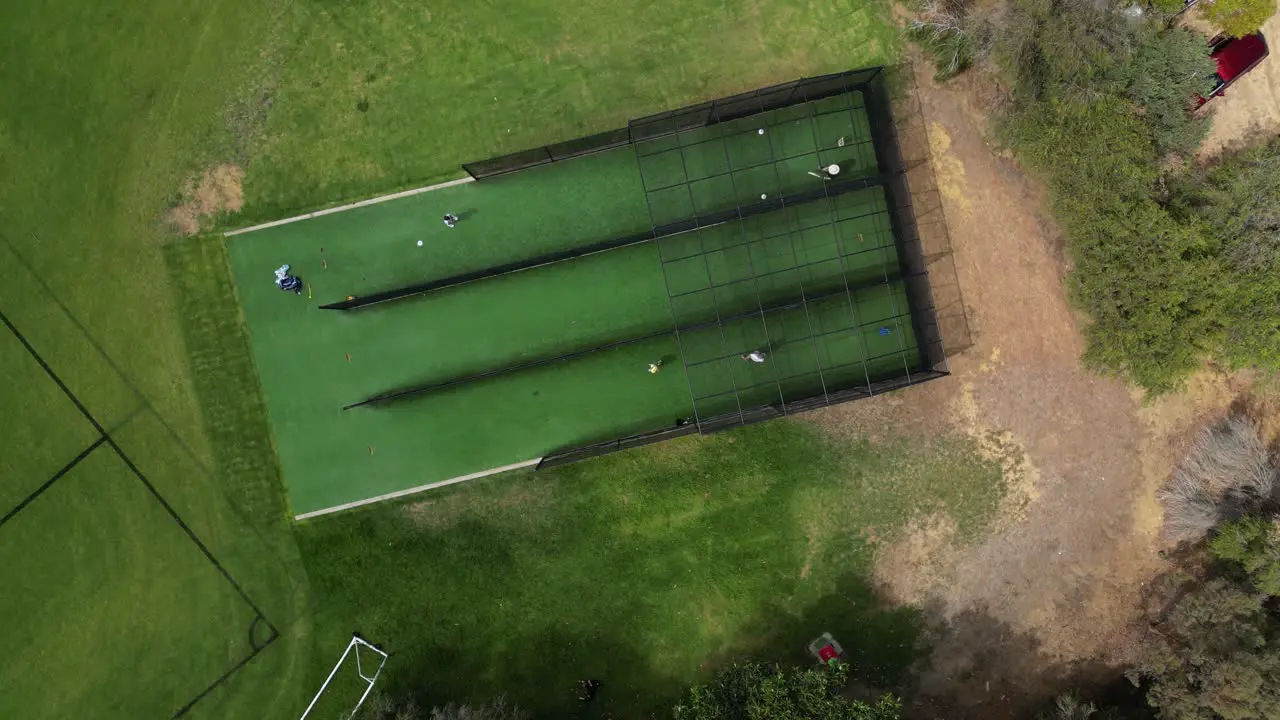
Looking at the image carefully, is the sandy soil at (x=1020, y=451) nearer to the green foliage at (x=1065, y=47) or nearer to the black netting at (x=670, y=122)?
the green foliage at (x=1065, y=47)

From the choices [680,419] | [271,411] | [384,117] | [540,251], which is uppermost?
[384,117]

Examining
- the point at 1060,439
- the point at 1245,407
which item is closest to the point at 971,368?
the point at 1060,439

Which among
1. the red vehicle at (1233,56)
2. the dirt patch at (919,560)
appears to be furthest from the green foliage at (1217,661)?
the red vehicle at (1233,56)

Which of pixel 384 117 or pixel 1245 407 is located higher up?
pixel 384 117

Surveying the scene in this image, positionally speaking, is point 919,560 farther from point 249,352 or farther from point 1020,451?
point 249,352

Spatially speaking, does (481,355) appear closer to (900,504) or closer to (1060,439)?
(900,504)

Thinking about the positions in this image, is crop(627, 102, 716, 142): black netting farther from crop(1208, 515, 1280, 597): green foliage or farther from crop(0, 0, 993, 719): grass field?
crop(1208, 515, 1280, 597): green foliage

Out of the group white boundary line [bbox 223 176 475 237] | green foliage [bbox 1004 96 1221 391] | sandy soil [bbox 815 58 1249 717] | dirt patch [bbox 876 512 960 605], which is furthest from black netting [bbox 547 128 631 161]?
dirt patch [bbox 876 512 960 605]
